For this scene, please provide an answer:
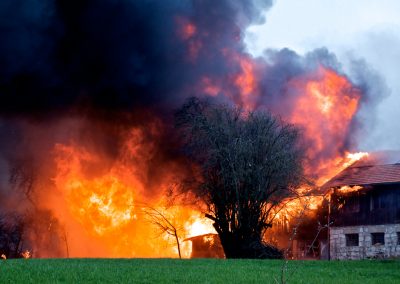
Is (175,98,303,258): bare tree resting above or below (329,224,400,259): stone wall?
above

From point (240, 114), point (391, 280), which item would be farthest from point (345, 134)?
point (391, 280)

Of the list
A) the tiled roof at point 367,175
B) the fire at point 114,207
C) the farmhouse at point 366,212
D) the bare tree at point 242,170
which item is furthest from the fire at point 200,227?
the tiled roof at point 367,175

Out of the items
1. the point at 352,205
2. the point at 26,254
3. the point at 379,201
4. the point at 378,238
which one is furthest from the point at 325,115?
the point at 26,254

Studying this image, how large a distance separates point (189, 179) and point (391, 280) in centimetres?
2722

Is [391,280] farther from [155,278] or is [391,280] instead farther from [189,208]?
[189,208]

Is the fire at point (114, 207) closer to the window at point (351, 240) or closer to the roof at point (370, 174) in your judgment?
the window at point (351, 240)

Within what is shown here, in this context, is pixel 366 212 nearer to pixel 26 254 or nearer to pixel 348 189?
pixel 348 189

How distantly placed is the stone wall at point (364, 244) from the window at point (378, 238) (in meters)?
0.29

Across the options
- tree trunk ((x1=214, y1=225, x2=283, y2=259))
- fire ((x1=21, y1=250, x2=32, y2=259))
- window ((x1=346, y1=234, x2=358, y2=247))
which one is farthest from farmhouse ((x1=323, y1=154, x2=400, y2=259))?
fire ((x1=21, y1=250, x2=32, y2=259))

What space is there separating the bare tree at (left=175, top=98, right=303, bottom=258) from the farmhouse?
722 centimetres

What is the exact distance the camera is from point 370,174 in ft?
169

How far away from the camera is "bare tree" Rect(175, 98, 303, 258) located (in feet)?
145

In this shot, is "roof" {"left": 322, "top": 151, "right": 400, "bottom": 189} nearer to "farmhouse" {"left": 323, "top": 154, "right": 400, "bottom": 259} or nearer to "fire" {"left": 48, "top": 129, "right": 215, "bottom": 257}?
"farmhouse" {"left": 323, "top": 154, "right": 400, "bottom": 259}

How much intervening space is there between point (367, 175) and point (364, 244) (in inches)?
229
